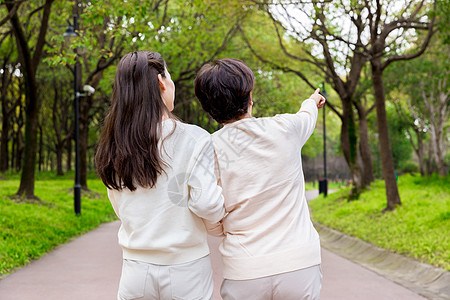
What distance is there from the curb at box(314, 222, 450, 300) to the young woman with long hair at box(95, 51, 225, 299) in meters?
5.25

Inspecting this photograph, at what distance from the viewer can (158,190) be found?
227 centimetres

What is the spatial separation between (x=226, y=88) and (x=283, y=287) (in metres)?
0.90

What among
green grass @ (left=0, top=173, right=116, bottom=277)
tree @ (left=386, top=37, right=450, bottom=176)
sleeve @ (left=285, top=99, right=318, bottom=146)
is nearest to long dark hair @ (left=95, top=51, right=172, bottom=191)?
→ sleeve @ (left=285, top=99, right=318, bottom=146)

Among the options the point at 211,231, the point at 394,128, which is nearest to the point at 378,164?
the point at 394,128

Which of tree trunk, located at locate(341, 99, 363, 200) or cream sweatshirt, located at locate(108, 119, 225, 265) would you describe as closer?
cream sweatshirt, located at locate(108, 119, 225, 265)

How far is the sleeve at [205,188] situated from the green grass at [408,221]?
631cm

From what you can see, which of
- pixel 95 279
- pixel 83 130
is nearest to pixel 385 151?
pixel 95 279

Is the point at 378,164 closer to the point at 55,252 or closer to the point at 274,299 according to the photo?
the point at 55,252

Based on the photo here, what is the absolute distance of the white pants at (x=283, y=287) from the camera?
2.23 meters

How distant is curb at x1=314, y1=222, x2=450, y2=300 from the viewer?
7.18 metres

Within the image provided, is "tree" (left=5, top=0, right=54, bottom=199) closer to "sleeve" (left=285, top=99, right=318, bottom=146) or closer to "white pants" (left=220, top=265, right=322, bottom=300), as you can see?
"sleeve" (left=285, top=99, right=318, bottom=146)

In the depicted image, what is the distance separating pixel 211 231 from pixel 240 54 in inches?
841

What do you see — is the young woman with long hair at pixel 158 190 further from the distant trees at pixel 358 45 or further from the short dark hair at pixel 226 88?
the distant trees at pixel 358 45

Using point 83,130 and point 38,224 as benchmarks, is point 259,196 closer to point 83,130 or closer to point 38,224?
point 38,224
